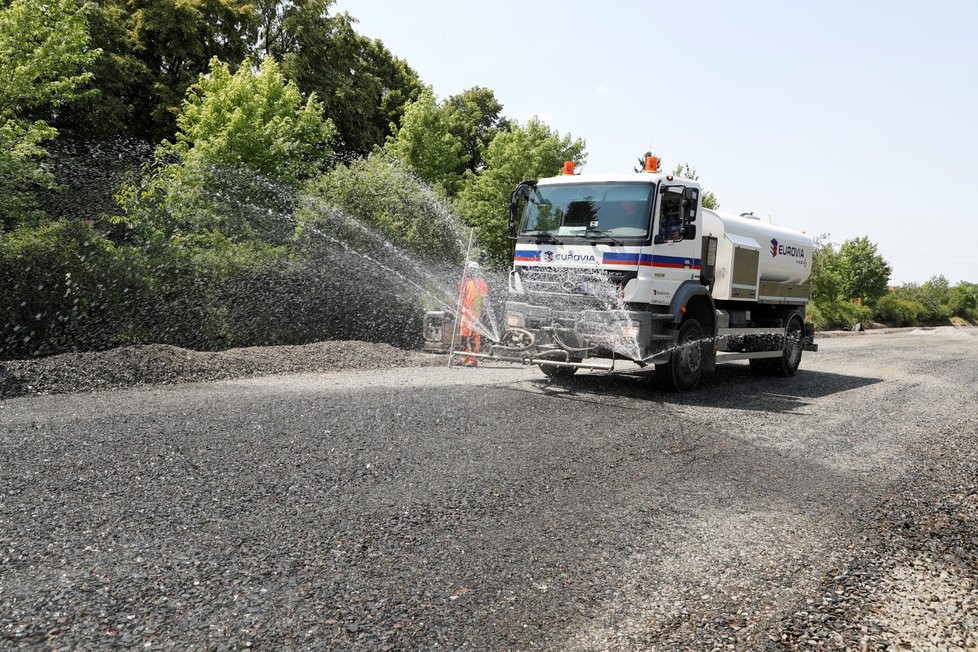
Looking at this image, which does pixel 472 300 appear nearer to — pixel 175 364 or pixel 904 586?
pixel 175 364

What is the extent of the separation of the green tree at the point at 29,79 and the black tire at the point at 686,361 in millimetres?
11448

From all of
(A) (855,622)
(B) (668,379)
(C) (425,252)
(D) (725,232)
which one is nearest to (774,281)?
(D) (725,232)

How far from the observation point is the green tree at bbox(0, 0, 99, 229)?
1284 centimetres

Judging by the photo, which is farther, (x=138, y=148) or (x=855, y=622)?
(x=138, y=148)

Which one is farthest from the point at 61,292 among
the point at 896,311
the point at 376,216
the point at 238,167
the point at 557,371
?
the point at 896,311

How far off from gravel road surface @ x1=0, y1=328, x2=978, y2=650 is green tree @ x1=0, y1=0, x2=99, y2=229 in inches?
239

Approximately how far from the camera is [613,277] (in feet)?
31.2

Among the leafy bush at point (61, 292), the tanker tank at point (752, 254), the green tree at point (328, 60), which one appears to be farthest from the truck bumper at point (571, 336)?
the green tree at point (328, 60)

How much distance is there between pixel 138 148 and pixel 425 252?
11223mm

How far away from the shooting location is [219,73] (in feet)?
68.0

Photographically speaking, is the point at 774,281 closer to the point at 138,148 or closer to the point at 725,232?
the point at 725,232

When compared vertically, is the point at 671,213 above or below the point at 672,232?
above

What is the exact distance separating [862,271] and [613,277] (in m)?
44.8

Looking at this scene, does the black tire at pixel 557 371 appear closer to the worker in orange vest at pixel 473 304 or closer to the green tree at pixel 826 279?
the worker in orange vest at pixel 473 304
